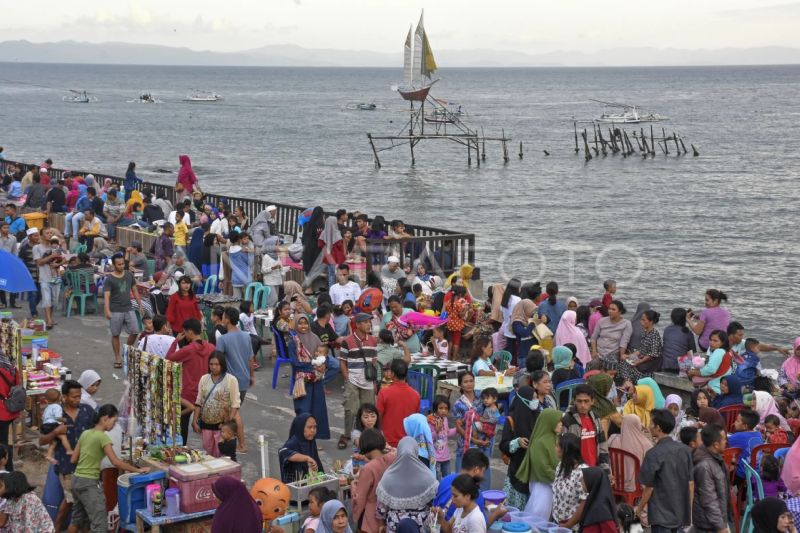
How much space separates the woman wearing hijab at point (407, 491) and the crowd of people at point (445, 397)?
1cm

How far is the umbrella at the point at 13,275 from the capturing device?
1382 centimetres

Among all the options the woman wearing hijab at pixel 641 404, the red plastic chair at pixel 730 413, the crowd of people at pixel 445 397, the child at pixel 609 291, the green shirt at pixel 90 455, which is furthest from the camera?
the child at pixel 609 291

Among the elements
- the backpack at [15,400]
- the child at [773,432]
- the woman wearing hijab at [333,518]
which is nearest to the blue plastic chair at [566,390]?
the child at [773,432]

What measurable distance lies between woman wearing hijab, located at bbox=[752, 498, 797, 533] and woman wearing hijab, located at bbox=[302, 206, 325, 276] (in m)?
11.2

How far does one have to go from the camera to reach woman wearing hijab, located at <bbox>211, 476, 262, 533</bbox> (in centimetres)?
787

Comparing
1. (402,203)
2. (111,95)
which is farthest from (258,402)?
(111,95)

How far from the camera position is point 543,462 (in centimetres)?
911

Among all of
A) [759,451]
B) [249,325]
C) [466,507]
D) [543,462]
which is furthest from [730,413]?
[249,325]

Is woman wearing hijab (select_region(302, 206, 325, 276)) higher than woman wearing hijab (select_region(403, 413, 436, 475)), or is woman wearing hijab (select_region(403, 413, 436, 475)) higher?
woman wearing hijab (select_region(302, 206, 325, 276))

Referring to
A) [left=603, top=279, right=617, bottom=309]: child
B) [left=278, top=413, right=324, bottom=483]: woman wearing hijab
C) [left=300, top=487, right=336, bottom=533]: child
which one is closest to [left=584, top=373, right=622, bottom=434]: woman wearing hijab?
[left=278, top=413, right=324, bottom=483]: woman wearing hijab

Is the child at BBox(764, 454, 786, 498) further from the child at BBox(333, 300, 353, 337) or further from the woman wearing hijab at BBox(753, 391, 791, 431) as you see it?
the child at BBox(333, 300, 353, 337)

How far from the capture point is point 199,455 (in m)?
9.60

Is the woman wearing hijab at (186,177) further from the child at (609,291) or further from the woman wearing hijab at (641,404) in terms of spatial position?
the woman wearing hijab at (641,404)

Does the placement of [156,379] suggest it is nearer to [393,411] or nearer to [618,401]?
[393,411]
